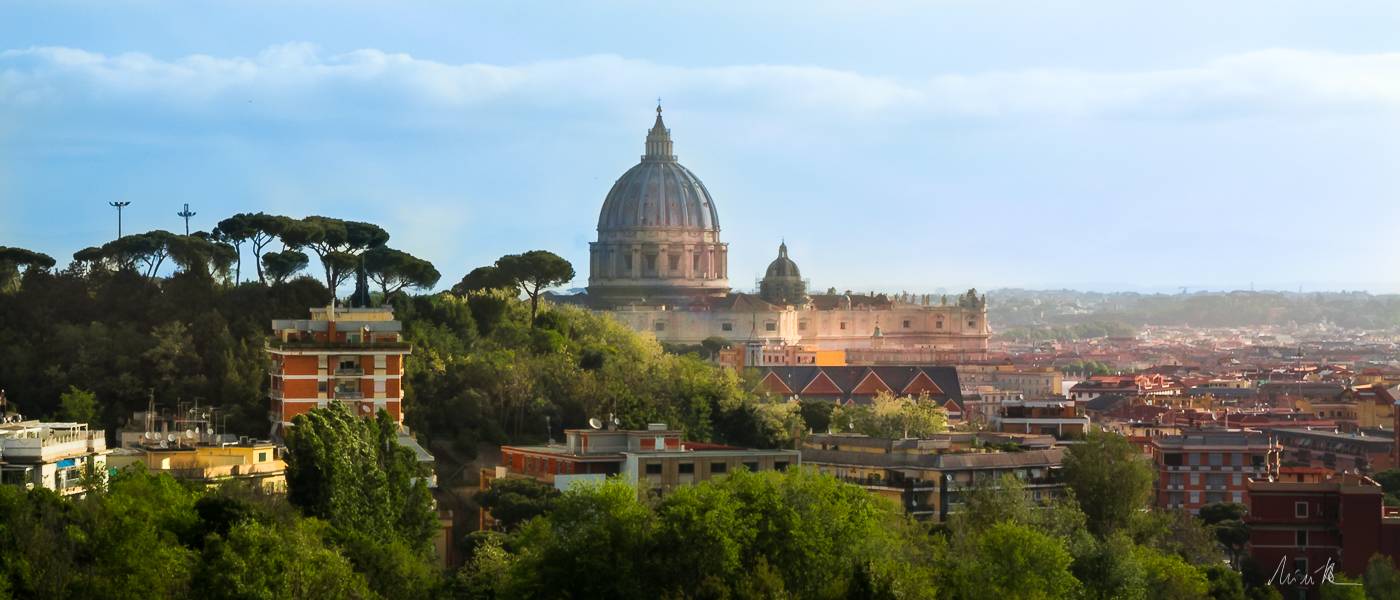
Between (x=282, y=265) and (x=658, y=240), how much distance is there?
90.9 metres

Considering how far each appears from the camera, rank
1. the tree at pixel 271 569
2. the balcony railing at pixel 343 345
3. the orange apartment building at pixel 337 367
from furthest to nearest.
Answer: the balcony railing at pixel 343 345 < the orange apartment building at pixel 337 367 < the tree at pixel 271 569

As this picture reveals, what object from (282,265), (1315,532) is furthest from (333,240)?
(1315,532)

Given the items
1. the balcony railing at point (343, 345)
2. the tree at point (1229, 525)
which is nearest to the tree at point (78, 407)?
the balcony railing at point (343, 345)

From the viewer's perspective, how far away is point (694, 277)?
6378 inches

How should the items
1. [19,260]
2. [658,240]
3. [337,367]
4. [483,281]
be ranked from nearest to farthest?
1. [337,367]
2. [19,260]
3. [483,281]
4. [658,240]

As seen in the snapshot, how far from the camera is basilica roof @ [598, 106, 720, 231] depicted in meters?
162

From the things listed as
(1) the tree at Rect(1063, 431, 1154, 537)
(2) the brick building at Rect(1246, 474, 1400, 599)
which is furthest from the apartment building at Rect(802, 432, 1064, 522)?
(2) the brick building at Rect(1246, 474, 1400, 599)

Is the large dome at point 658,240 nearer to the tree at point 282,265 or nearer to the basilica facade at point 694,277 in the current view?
the basilica facade at point 694,277

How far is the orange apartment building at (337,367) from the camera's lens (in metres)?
57.8

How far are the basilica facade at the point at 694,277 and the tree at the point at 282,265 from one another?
277 feet

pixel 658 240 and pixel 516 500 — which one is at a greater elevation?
pixel 658 240

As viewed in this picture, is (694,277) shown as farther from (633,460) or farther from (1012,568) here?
(1012,568)

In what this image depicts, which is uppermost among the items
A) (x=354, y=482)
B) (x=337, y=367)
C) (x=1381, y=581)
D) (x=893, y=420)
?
(x=337, y=367)
